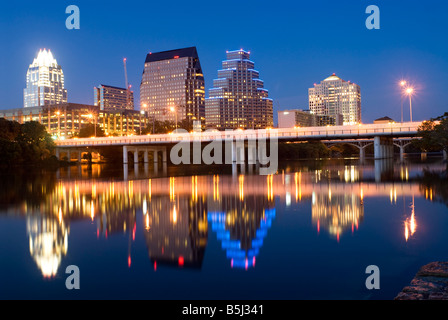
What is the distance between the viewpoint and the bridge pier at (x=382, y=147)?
82000 millimetres

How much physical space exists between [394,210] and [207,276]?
12.2 meters

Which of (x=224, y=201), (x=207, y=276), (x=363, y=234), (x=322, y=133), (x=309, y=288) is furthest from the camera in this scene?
(x=322, y=133)

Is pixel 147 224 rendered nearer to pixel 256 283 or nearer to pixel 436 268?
pixel 256 283

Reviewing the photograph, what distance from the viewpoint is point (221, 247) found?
12.4m

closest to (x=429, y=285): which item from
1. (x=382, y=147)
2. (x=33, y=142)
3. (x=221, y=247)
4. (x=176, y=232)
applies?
(x=221, y=247)

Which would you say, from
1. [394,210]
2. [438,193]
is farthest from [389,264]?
[438,193]

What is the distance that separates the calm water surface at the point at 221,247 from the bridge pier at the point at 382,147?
62961mm

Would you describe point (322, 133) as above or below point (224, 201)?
above

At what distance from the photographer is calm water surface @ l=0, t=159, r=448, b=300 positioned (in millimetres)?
8961

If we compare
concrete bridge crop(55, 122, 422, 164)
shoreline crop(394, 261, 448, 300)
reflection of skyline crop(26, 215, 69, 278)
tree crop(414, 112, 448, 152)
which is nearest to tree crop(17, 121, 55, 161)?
concrete bridge crop(55, 122, 422, 164)

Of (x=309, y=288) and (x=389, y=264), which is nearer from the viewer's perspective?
(x=309, y=288)

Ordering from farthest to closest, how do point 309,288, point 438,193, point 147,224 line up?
point 438,193 → point 147,224 → point 309,288

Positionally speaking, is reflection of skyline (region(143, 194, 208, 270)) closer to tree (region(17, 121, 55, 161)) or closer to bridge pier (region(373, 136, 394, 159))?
bridge pier (region(373, 136, 394, 159))
